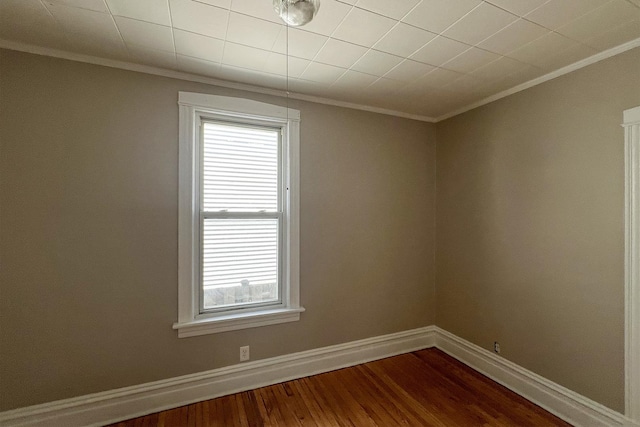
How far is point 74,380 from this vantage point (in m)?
1.86

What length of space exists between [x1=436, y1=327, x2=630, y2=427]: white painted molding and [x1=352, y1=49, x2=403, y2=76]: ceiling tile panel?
2603 mm

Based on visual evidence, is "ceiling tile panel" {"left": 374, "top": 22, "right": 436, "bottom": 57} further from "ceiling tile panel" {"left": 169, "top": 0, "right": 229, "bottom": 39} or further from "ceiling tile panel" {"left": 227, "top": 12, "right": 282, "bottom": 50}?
"ceiling tile panel" {"left": 169, "top": 0, "right": 229, "bottom": 39}

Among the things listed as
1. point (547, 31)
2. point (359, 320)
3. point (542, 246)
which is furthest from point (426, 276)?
point (547, 31)

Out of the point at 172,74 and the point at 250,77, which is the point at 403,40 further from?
the point at 172,74

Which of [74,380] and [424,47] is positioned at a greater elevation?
[424,47]

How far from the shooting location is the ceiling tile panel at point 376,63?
1.87 meters

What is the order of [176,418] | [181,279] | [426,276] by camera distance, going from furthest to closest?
[426,276] < [181,279] < [176,418]

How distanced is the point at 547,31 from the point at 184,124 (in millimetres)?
2442

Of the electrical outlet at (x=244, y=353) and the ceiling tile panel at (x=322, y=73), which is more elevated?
the ceiling tile panel at (x=322, y=73)

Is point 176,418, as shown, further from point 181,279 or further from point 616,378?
point 616,378

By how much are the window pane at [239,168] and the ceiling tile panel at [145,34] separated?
63 centimetres

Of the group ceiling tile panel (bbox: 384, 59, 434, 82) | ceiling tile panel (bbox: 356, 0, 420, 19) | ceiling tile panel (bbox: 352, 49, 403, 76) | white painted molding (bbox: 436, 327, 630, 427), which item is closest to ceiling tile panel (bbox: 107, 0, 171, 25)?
ceiling tile panel (bbox: 356, 0, 420, 19)

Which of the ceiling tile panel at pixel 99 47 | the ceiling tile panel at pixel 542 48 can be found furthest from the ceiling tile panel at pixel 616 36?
the ceiling tile panel at pixel 99 47

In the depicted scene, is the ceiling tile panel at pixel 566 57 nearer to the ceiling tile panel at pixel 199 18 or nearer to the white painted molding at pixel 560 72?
the white painted molding at pixel 560 72
